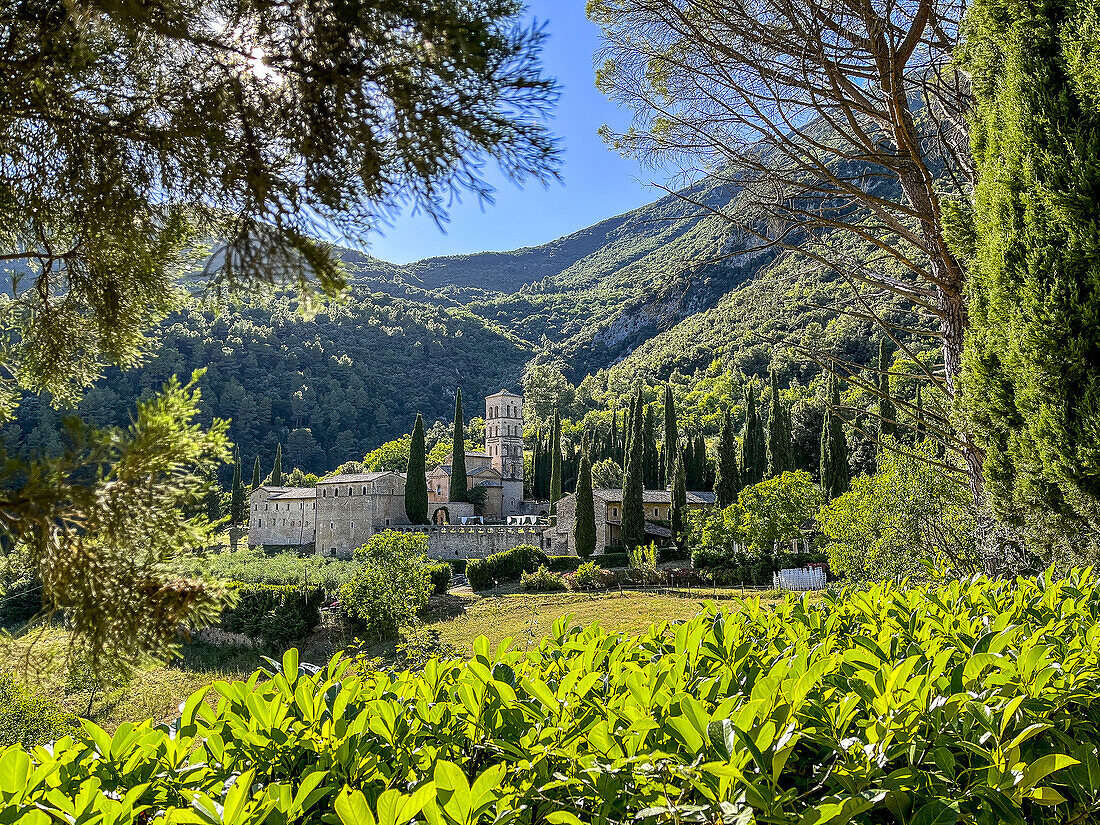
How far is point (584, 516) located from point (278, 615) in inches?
611

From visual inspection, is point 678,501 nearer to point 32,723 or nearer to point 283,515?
point 283,515

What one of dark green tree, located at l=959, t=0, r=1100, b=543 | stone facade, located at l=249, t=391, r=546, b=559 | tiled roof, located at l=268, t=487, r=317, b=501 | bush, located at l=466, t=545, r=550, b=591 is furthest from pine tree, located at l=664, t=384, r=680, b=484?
dark green tree, located at l=959, t=0, r=1100, b=543

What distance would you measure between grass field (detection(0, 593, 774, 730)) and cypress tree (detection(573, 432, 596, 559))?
21.4 feet

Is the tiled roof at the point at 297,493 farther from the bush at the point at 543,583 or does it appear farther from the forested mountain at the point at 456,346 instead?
the bush at the point at 543,583

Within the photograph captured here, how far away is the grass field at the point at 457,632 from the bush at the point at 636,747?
811 centimetres

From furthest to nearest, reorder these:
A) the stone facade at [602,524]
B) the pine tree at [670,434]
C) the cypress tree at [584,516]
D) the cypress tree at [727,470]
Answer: the pine tree at [670,434] → the cypress tree at [727,470] → the stone facade at [602,524] → the cypress tree at [584,516]

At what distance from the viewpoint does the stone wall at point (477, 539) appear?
35062 millimetres

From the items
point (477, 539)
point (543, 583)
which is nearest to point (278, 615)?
point (543, 583)

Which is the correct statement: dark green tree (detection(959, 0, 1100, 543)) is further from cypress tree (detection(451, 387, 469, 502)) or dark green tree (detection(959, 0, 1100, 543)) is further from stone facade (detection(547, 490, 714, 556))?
cypress tree (detection(451, 387, 469, 502))

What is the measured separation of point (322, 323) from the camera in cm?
7788

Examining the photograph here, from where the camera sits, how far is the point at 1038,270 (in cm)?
424

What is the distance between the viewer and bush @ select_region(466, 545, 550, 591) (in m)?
28.5

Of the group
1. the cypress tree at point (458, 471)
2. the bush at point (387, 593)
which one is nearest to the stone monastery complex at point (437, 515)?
the cypress tree at point (458, 471)

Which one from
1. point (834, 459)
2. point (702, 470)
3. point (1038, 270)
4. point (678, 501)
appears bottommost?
point (678, 501)
